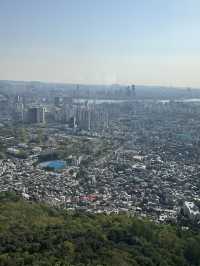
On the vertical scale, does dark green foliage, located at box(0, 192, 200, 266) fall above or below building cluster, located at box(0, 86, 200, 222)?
above

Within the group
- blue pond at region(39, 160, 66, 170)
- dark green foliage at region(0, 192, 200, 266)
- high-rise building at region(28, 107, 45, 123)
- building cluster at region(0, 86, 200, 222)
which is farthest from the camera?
high-rise building at region(28, 107, 45, 123)

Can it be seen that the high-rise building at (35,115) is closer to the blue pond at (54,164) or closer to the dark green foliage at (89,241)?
the blue pond at (54,164)

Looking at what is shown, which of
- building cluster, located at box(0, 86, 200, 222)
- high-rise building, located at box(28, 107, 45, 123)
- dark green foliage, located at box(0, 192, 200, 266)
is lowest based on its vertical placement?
building cluster, located at box(0, 86, 200, 222)

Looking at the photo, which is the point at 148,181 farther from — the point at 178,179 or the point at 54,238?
the point at 54,238

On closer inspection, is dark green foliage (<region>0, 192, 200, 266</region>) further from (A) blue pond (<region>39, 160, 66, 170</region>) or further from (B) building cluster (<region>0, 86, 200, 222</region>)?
(A) blue pond (<region>39, 160, 66, 170</region>)

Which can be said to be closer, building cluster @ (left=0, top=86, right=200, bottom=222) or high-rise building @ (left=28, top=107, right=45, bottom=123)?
building cluster @ (left=0, top=86, right=200, bottom=222)

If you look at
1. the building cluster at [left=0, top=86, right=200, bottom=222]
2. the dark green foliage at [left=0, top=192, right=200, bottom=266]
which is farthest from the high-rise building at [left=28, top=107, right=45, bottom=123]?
the dark green foliage at [left=0, top=192, right=200, bottom=266]

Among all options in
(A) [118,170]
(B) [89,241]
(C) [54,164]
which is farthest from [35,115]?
(B) [89,241]

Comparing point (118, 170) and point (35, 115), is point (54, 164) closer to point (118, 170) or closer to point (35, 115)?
point (118, 170)
